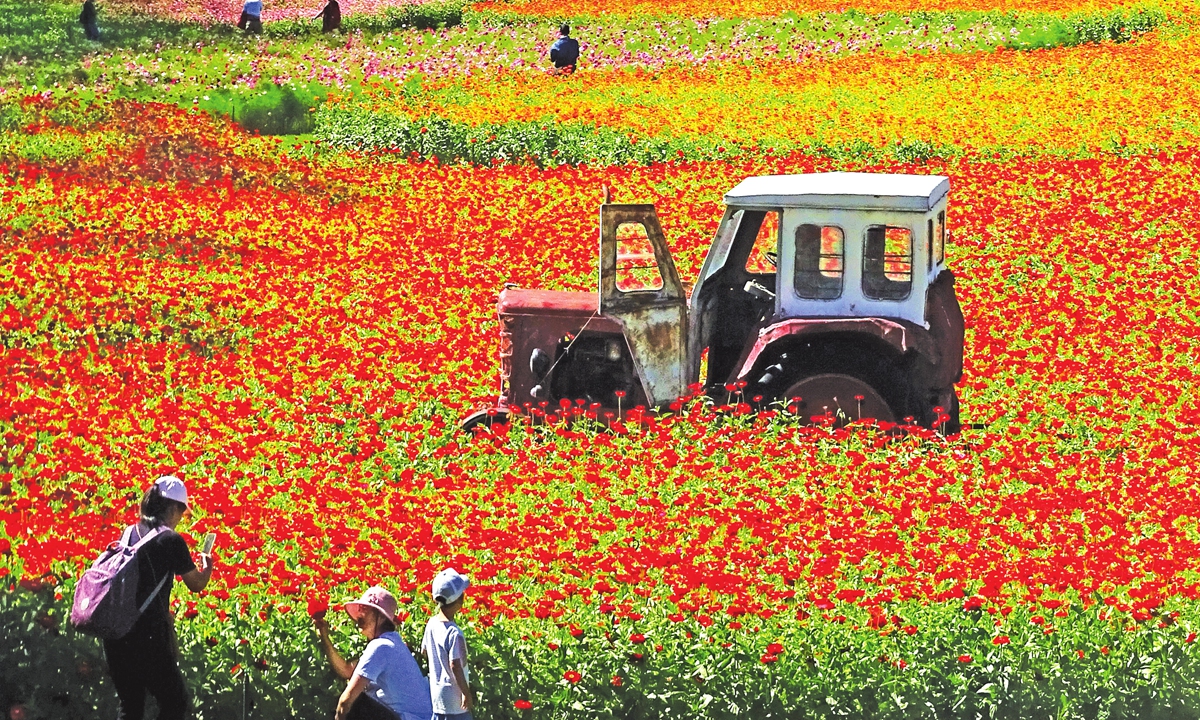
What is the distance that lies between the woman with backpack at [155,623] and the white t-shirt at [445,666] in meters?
1.19

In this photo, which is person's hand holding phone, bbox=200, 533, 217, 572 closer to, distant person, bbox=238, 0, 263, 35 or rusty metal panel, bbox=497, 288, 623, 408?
rusty metal panel, bbox=497, 288, 623, 408

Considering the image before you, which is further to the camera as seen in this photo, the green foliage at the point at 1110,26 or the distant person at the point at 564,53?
the green foliage at the point at 1110,26

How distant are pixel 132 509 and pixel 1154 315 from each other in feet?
30.8

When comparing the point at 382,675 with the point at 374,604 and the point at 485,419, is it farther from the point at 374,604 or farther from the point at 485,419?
the point at 485,419

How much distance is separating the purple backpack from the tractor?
4.43m

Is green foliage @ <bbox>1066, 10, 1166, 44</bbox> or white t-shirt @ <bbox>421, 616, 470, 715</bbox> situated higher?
Answer: green foliage @ <bbox>1066, 10, 1166, 44</bbox>

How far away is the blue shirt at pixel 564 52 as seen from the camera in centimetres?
2884

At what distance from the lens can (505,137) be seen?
22.0m

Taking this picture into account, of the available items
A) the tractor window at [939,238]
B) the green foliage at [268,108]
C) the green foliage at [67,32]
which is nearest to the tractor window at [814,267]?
the tractor window at [939,238]

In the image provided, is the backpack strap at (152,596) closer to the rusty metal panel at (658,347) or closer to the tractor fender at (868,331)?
the rusty metal panel at (658,347)

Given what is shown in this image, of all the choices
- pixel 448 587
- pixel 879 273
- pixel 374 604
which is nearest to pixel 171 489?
pixel 374 604

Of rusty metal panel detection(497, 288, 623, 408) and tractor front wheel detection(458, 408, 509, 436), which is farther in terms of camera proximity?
tractor front wheel detection(458, 408, 509, 436)

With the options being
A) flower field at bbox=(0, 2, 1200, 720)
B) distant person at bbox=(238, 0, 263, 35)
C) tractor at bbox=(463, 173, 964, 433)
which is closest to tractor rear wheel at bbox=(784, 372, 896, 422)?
tractor at bbox=(463, 173, 964, 433)

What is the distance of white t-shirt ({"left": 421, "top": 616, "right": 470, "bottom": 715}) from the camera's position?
6.73 meters
